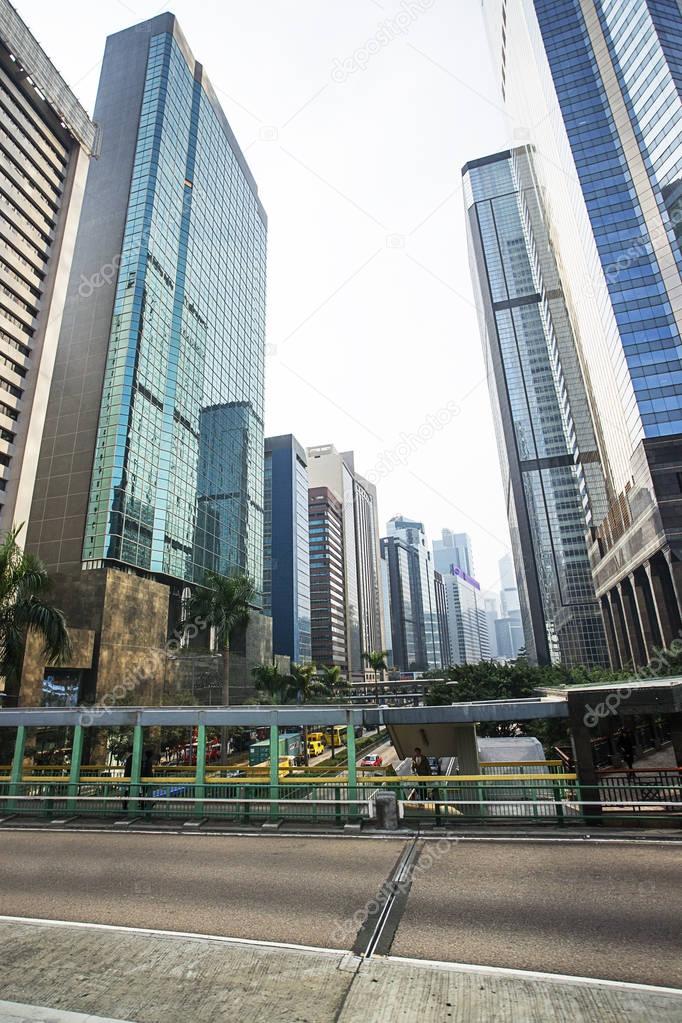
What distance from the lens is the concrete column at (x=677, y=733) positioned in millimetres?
13549

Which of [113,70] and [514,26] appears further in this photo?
[514,26]

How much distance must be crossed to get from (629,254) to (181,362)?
63876 millimetres

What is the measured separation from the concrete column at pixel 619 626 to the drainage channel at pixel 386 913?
284ft

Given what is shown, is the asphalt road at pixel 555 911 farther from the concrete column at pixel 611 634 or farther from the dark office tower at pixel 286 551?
the dark office tower at pixel 286 551

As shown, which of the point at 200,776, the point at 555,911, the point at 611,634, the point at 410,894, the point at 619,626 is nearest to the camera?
the point at 555,911

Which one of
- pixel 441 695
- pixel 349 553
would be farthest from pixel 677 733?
pixel 349 553

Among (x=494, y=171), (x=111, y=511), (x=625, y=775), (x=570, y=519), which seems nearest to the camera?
(x=625, y=775)

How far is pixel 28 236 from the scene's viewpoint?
52625 mm

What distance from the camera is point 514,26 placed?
12631 cm

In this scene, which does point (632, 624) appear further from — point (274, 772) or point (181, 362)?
point (274, 772)

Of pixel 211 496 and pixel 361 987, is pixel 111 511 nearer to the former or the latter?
pixel 211 496

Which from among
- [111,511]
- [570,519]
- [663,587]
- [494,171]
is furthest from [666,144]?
[494,171]

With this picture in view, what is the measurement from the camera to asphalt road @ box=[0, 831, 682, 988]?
6770 mm

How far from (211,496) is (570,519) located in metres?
92.6
